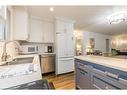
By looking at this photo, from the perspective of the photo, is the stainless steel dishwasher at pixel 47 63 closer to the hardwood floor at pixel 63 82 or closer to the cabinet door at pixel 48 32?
the hardwood floor at pixel 63 82

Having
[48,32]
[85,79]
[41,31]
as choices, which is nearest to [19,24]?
[41,31]

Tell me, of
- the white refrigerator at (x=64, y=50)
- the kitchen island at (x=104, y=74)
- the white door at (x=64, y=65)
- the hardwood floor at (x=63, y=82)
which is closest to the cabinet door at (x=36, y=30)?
the white refrigerator at (x=64, y=50)

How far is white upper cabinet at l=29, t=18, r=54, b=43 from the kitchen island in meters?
2.35

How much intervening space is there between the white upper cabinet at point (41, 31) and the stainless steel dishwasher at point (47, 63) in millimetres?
632

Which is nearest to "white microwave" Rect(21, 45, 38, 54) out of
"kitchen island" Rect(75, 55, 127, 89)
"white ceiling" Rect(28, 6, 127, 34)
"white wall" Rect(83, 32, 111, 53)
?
"white ceiling" Rect(28, 6, 127, 34)

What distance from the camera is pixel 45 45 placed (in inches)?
184

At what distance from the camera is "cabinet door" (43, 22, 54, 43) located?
4500mm

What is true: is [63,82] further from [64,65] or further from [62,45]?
[62,45]

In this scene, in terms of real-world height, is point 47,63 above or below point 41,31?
below

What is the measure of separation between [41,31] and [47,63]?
47.5 inches

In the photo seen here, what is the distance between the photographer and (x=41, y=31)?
14.4 ft

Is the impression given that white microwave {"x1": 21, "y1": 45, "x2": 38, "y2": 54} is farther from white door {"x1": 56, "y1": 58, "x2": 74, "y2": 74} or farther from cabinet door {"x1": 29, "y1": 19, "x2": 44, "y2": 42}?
white door {"x1": 56, "y1": 58, "x2": 74, "y2": 74}
